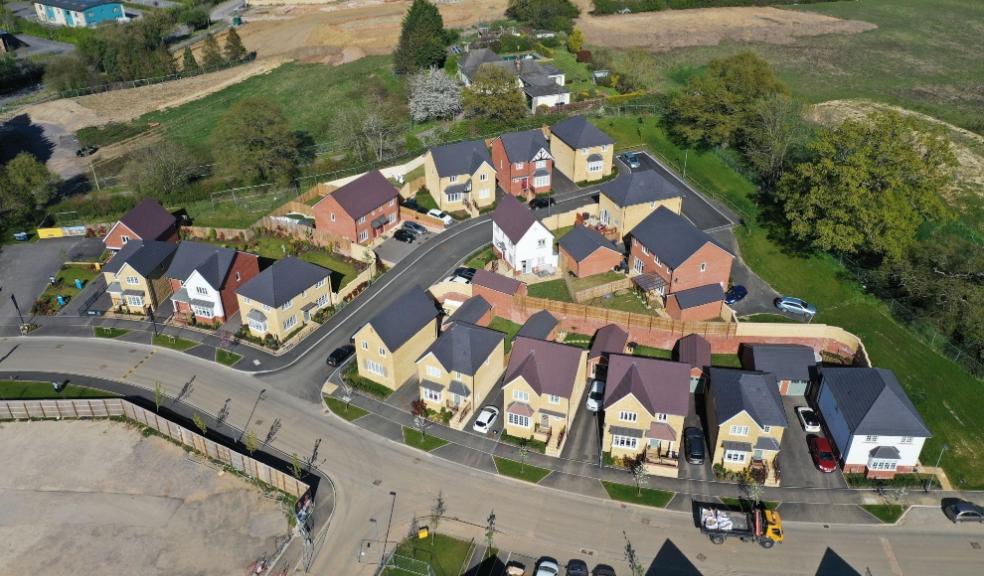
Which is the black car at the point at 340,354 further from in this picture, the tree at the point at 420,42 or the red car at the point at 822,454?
the tree at the point at 420,42

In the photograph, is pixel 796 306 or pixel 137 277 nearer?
pixel 796 306

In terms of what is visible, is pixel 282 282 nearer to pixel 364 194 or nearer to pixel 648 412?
pixel 364 194

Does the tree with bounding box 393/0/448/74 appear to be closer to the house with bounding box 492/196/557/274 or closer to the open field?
the house with bounding box 492/196/557/274

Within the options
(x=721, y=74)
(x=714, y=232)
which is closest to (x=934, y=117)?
(x=721, y=74)

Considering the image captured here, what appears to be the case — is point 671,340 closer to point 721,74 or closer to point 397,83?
point 721,74

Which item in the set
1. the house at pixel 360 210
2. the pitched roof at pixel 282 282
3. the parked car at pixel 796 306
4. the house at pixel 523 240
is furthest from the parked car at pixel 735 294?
the pitched roof at pixel 282 282

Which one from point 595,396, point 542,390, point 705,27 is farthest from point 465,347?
point 705,27

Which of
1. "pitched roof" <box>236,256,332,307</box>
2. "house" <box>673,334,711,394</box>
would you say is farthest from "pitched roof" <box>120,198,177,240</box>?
"house" <box>673,334,711,394</box>
